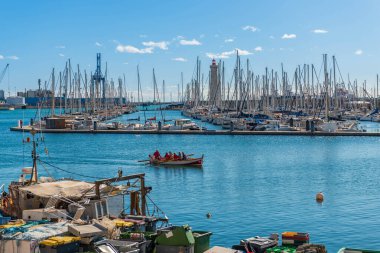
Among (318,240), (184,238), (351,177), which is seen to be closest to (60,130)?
(351,177)

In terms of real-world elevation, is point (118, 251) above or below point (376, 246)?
above

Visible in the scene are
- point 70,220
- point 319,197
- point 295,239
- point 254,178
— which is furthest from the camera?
point 254,178

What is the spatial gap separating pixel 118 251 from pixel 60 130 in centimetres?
10449

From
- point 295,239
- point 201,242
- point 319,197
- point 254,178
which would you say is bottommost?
point 254,178

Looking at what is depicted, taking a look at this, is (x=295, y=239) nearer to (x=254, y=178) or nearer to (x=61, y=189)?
(x=61, y=189)

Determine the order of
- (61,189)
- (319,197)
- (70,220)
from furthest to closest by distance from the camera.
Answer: (319,197)
(61,189)
(70,220)

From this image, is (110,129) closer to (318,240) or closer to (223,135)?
(223,135)

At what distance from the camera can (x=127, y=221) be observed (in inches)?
1017

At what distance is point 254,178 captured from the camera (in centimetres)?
5925

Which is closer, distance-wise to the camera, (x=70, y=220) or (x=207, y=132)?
(x=70, y=220)

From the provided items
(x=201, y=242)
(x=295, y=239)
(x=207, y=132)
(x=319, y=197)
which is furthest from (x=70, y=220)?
(x=207, y=132)

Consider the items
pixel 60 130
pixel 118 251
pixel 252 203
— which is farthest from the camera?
pixel 60 130

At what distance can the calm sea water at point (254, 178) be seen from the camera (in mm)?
36469

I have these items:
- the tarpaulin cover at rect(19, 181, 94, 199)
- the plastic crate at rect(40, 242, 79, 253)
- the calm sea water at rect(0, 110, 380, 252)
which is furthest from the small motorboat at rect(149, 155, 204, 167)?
the plastic crate at rect(40, 242, 79, 253)
